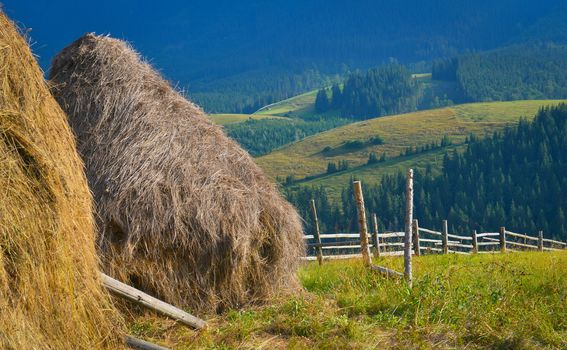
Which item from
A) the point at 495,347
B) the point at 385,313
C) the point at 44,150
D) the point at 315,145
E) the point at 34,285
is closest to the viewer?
the point at 34,285

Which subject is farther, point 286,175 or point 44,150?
point 286,175

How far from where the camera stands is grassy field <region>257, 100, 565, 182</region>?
15188cm

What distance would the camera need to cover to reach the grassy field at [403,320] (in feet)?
25.5

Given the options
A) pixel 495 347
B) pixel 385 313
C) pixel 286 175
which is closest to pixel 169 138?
pixel 385 313

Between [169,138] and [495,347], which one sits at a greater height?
[169,138]

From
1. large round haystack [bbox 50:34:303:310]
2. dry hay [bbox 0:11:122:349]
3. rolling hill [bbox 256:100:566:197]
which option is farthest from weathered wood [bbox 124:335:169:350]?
rolling hill [bbox 256:100:566:197]

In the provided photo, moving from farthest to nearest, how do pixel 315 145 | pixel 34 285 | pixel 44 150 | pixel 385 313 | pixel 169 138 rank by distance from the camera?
pixel 315 145 → pixel 169 138 → pixel 385 313 → pixel 44 150 → pixel 34 285

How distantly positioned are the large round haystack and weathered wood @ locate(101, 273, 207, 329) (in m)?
0.85

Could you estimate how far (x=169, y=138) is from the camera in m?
9.77

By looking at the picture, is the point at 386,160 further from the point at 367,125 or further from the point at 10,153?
the point at 10,153

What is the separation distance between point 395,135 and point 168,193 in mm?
159164

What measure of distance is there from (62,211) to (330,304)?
413 centimetres

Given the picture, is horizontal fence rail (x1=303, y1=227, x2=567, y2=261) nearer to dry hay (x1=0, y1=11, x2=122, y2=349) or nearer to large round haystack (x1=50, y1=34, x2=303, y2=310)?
large round haystack (x1=50, y1=34, x2=303, y2=310)

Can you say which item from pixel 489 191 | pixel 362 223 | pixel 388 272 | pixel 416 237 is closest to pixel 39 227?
pixel 388 272
